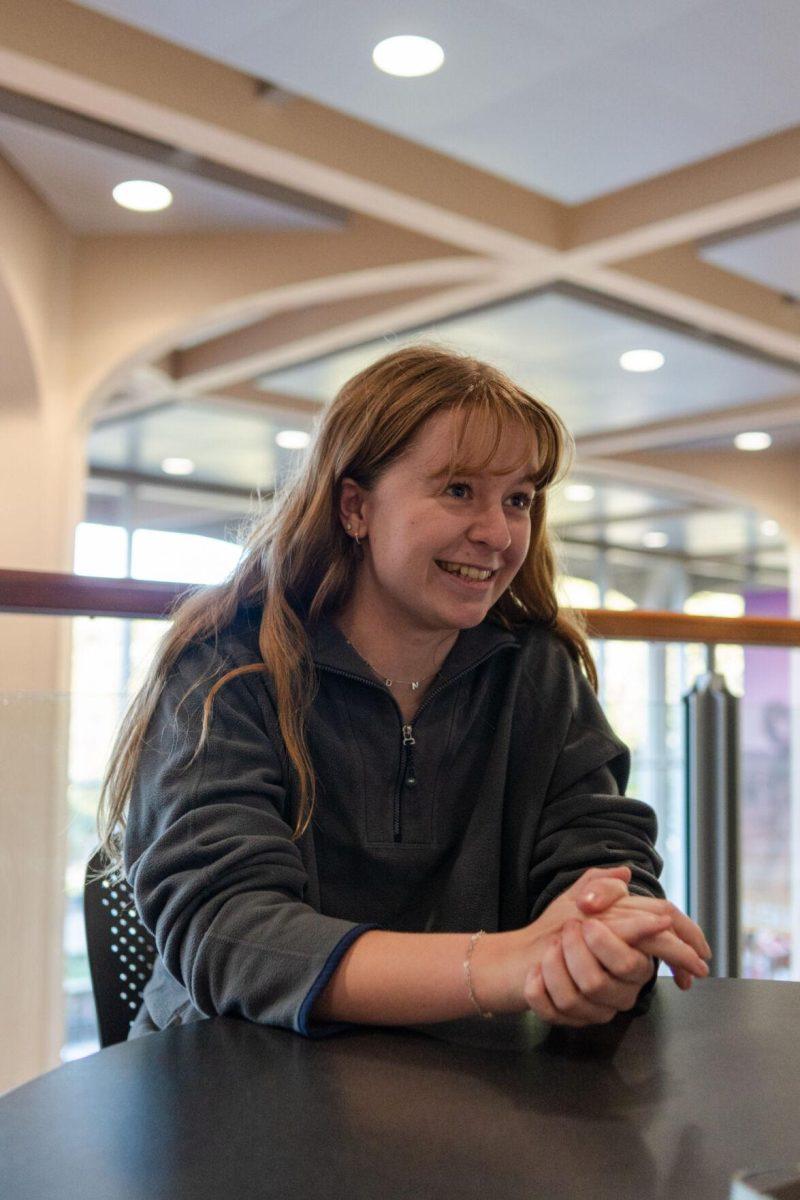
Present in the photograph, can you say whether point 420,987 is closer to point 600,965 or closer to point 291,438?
point 600,965

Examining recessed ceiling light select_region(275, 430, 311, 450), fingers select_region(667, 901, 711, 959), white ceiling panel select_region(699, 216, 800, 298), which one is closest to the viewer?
fingers select_region(667, 901, 711, 959)

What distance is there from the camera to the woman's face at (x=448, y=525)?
1.29m

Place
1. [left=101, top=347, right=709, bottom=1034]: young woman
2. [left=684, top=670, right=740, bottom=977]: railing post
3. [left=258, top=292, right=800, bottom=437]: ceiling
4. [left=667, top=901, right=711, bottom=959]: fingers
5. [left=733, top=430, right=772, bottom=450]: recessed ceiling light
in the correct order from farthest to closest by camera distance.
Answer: [left=733, top=430, right=772, bottom=450]: recessed ceiling light → [left=258, top=292, right=800, bottom=437]: ceiling → [left=684, top=670, right=740, bottom=977]: railing post → [left=101, top=347, right=709, bottom=1034]: young woman → [left=667, top=901, right=711, bottom=959]: fingers

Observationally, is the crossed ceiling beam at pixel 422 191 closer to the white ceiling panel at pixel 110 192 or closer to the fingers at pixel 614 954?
the white ceiling panel at pixel 110 192

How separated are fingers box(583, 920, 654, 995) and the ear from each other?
0.59 metres

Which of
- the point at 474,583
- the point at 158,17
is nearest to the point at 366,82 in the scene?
the point at 158,17

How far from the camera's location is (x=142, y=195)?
4.05 meters

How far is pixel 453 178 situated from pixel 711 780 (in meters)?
2.47

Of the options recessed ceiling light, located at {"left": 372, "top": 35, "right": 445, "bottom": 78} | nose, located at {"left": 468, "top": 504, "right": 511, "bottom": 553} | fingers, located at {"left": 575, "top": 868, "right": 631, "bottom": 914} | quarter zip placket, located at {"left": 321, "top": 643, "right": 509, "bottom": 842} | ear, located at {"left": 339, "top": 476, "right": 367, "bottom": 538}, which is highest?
recessed ceiling light, located at {"left": 372, "top": 35, "right": 445, "bottom": 78}

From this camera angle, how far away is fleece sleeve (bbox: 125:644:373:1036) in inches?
37.9

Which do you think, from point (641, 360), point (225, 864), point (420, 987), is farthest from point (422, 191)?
point (420, 987)

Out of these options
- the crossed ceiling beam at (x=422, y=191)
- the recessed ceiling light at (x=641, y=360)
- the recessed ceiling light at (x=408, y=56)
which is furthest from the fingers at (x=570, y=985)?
the recessed ceiling light at (x=641, y=360)

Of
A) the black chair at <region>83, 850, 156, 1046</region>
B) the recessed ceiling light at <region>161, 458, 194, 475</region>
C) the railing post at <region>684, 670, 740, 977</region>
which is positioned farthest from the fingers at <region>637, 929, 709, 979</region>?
the recessed ceiling light at <region>161, 458, 194, 475</region>

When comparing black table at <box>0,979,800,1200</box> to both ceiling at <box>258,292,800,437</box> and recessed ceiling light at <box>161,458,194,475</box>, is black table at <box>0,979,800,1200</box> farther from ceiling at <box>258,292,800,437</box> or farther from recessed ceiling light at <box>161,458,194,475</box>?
recessed ceiling light at <box>161,458,194,475</box>
